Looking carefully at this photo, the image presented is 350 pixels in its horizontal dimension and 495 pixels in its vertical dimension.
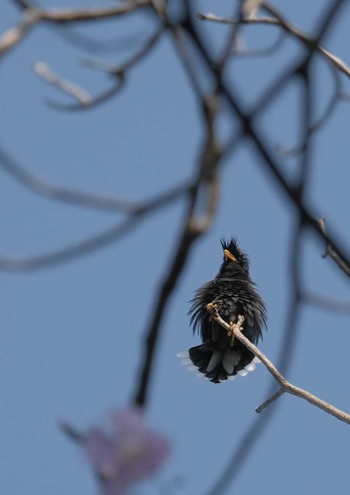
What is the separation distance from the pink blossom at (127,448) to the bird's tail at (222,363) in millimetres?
6255

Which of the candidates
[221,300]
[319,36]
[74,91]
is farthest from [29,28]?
[221,300]

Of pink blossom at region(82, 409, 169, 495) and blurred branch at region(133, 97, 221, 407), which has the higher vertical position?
blurred branch at region(133, 97, 221, 407)

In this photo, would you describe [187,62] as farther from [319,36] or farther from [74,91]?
[74,91]

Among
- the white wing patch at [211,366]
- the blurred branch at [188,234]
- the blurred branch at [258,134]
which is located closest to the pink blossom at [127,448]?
the blurred branch at [188,234]

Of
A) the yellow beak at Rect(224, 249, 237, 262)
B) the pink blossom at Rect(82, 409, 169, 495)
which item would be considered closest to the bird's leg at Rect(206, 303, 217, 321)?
the yellow beak at Rect(224, 249, 237, 262)

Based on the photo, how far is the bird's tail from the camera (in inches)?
281

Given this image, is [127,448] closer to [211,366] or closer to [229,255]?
[211,366]

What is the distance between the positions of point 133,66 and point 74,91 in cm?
23

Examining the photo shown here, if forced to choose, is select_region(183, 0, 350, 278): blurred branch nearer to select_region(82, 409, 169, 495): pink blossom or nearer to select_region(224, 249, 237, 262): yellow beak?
select_region(82, 409, 169, 495): pink blossom

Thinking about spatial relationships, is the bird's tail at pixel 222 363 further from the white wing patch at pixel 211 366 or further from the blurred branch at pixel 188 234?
the blurred branch at pixel 188 234

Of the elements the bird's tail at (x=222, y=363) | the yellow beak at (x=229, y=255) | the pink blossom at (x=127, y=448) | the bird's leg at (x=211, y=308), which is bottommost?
the yellow beak at (x=229, y=255)

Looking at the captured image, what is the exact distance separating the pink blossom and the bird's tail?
→ 626cm

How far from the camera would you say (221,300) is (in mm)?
7785

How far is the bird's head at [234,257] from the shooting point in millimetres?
8578
